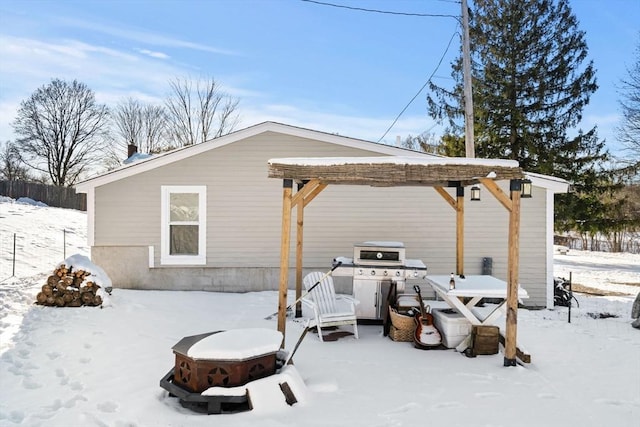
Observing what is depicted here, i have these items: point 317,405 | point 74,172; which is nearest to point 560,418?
point 317,405

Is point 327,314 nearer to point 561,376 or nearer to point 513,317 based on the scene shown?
point 513,317

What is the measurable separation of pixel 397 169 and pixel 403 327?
6.89 ft

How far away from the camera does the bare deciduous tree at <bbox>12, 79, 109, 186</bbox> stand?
29.6 metres

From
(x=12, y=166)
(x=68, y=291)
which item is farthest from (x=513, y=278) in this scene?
(x=12, y=166)

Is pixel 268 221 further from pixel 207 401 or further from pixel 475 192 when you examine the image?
pixel 207 401

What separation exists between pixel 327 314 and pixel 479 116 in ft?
39.6

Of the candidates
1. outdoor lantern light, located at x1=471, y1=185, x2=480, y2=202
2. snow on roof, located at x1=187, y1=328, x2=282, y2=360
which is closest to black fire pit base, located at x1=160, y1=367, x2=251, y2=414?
snow on roof, located at x1=187, y1=328, x2=282, y2=360

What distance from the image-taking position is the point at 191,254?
8.34 metres

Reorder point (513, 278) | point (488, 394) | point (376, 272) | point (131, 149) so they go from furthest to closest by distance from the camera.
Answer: point (131, 149) → point (376, 272) → point (513, 278) → point (488, 394)

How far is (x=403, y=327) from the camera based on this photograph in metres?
5.52

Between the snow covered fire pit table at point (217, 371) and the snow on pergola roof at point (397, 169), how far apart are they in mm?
1804

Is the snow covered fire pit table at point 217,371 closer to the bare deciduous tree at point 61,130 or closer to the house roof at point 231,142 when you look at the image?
the house roof at point 231,142

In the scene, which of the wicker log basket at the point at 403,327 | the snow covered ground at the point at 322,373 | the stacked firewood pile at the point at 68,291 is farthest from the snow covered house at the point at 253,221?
the wicker log basket at the point at 403,327

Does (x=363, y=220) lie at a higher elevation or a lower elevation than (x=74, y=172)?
lower
